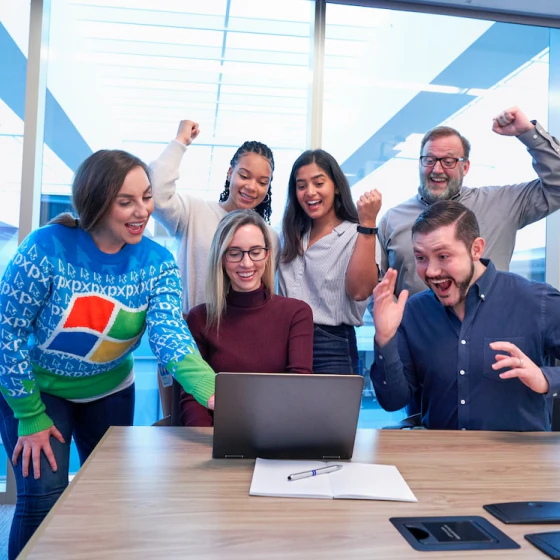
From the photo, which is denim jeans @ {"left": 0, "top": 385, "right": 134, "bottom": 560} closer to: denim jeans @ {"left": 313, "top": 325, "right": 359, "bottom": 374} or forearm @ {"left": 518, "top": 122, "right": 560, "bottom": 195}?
denim jeans @ {"left": 313, "top": 325, "right": 359, "bottom": 374}

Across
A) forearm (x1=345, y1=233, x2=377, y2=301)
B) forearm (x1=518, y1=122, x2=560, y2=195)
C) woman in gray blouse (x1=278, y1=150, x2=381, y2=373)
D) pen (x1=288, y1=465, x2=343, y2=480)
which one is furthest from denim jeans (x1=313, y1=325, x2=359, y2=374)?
forearm (x1=518, y1=122, x2=560, y2=195)

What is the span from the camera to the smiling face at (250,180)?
222 cm

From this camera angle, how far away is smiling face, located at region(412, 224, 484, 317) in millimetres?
1749

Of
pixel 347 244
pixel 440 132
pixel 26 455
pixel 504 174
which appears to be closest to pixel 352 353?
pixel 347 244

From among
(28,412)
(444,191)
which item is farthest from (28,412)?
(444,191)

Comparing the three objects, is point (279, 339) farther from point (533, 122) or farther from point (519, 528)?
point (533, 122)

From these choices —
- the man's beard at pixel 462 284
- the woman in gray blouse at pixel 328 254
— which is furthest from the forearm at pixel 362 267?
the man's beard at pixel 462 284

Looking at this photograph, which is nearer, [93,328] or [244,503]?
[244,503]

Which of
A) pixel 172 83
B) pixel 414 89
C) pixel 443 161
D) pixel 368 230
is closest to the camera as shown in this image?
pixel 368 230

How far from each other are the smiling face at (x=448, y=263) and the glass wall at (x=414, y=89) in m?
1.30

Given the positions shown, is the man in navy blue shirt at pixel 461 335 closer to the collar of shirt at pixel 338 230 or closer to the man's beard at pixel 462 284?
the man's beard at pixel 462 284

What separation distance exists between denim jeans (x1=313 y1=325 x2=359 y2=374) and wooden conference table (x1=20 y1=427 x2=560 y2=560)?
2.15ft

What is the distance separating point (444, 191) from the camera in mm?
2330

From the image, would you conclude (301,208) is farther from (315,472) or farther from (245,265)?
(315,472)
